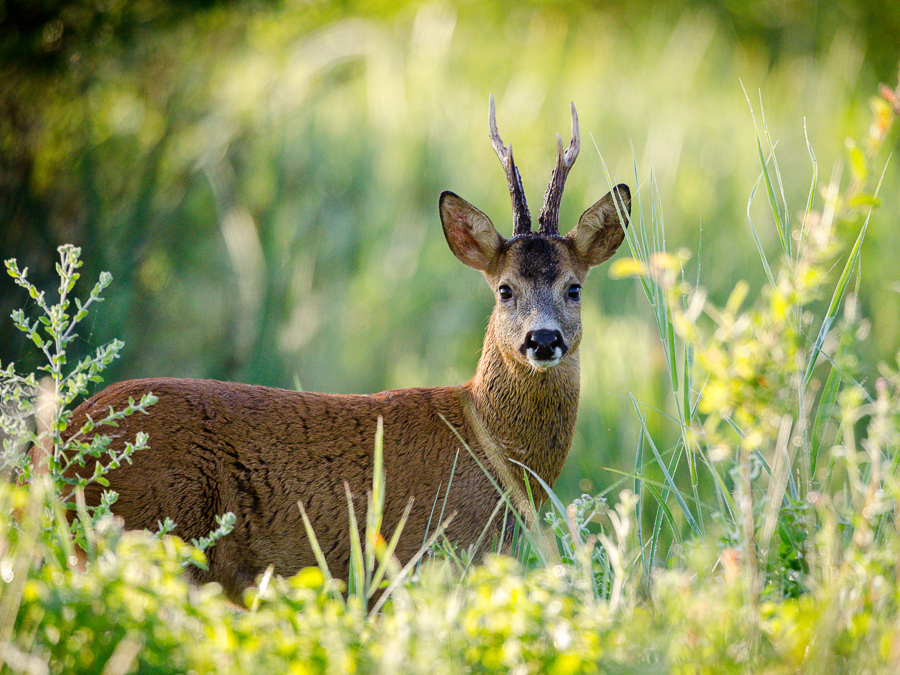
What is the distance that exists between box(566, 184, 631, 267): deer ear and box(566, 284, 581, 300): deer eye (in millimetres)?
248

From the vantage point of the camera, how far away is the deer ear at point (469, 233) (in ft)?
14.3

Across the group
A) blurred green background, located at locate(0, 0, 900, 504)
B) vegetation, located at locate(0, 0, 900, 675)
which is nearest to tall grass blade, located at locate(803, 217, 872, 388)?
vegetation, located at locate(0, 0, 900, 675)

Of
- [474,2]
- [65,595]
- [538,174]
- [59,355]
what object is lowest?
[65,595]

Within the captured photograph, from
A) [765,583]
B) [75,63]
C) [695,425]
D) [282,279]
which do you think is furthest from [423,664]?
[282,279]

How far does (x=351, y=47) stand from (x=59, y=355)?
715cm

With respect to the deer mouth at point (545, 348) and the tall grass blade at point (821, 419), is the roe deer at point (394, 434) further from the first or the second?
the tall grass blade at point (821, 419)

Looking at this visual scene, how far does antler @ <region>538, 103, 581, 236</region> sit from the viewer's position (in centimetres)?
415

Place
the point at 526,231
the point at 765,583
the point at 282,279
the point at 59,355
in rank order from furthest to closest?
1. the point at 282,279
2. the point at 526,231
3. the point at 59,355
4. the point at 765,583

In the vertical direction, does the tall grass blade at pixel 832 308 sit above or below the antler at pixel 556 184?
below

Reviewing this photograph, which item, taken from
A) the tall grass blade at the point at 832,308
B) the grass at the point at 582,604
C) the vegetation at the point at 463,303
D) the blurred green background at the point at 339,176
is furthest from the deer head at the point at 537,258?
the grass at the point at 582,604

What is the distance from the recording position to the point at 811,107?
12594 mm

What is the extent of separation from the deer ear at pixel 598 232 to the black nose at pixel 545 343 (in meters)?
0.69

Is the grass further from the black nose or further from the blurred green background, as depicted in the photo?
the blurred green background

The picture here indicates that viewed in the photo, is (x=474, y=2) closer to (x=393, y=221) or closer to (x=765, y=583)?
(x=393, y=221)
